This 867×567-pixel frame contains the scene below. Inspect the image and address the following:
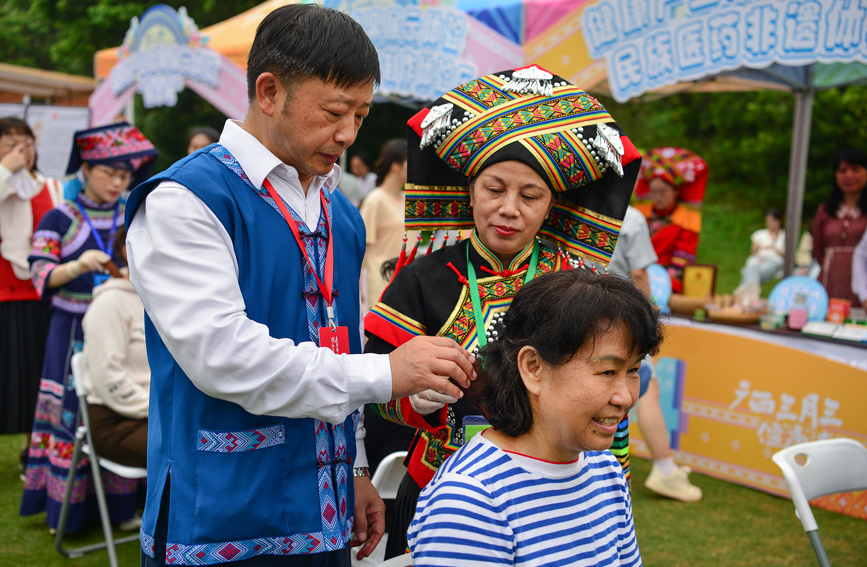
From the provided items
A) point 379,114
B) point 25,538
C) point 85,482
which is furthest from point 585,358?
point 379,114

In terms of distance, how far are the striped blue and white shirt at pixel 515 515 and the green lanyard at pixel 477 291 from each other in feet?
1.19

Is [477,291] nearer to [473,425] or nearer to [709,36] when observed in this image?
[473,425]

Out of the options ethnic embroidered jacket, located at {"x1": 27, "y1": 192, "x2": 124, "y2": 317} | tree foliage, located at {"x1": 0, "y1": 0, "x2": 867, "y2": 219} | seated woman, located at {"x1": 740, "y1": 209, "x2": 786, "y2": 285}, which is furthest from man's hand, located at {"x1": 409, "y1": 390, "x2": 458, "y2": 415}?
tree foliage, located at {"x1": 0, "y1": 0, "x2": 867, "y2": 219}

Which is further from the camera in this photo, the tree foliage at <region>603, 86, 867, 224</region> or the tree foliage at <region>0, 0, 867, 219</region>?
the tree foliage at <region>0, 0, 867, 219</region>

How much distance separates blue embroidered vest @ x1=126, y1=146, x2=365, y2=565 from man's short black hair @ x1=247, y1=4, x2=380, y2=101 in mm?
198

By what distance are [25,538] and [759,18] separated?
4.95 metres

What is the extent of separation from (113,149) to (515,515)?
129 inches

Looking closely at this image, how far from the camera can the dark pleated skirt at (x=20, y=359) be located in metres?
4.21

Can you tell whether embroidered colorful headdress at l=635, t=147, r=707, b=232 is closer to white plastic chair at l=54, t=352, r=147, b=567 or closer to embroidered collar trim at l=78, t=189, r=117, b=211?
embroidered collar trim at l=78, t=189, r=117, b=211

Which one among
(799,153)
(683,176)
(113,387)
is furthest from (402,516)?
(799,153)

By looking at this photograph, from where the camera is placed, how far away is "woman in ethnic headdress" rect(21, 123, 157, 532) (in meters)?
3.65

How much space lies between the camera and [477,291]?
175 cm

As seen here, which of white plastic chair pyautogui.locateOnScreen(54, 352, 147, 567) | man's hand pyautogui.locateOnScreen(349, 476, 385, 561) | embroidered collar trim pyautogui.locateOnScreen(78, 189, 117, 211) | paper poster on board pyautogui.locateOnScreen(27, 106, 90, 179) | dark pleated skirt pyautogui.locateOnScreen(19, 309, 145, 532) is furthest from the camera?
paper poster on board pyautogui.locateOnScreen(27, 106, 90, 179)

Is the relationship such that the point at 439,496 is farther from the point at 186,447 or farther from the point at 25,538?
the point at 25,538
